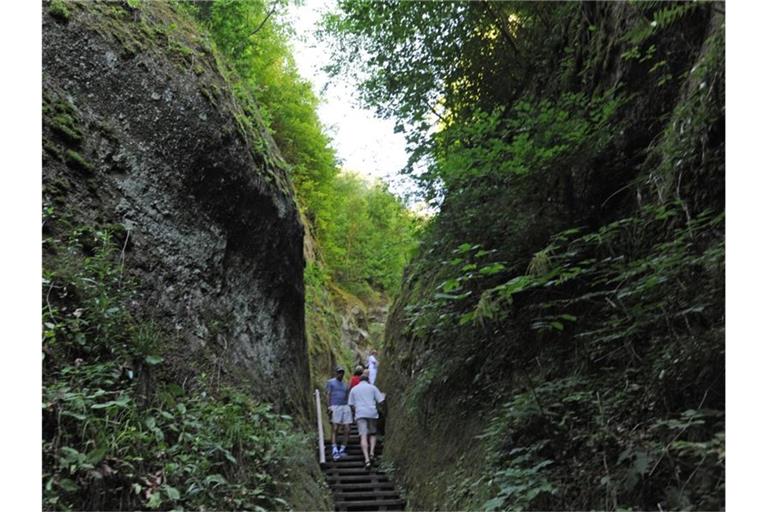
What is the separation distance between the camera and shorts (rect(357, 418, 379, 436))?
9.45m

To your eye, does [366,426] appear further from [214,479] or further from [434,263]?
[214,479]

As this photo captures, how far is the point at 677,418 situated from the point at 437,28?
6.47 meters

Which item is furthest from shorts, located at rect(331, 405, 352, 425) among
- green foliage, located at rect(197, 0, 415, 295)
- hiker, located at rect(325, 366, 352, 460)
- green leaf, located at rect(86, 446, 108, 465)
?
green leaf, located at rect(86, 446, 108, 465)

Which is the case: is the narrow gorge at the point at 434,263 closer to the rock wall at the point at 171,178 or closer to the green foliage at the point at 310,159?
the rock wall at the point at 171,178

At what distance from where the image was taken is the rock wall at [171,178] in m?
5.29

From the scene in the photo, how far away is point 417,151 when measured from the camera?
24.6 feet

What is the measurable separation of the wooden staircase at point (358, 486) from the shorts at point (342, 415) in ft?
2.00

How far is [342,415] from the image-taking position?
10039 mm

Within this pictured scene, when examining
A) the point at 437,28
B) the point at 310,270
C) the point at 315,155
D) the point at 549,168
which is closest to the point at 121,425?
the point at 549,168

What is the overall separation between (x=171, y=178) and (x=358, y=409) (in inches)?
210

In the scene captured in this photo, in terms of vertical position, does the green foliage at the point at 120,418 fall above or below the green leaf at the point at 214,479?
above

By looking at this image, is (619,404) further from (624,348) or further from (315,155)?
(315,155)

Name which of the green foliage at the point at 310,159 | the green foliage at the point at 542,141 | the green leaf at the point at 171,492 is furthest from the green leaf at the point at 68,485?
the green foliage at the point at 310,159

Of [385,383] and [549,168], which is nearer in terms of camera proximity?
[549,168]
